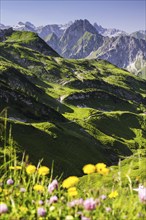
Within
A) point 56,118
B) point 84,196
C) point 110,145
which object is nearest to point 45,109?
point 56,118

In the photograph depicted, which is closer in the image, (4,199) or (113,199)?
(4,199)

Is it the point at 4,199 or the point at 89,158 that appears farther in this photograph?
the point at 89,158

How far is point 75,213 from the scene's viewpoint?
683 cm

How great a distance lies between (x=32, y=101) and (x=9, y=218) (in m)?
146

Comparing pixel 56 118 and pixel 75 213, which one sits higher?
pixel 56 118

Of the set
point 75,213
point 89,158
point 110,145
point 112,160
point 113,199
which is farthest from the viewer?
point 110,145

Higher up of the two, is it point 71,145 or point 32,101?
point 32,101

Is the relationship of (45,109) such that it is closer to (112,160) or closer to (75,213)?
(112,160)

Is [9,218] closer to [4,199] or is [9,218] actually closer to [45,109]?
[4,199]

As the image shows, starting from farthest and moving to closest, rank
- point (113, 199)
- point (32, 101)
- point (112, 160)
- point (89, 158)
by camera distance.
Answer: point (32, 101) → point (112, 160) → point (89, 158) → point (113, 199)

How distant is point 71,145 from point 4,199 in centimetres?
11992

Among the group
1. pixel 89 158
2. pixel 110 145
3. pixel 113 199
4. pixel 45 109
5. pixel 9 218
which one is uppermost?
pixel 45 109

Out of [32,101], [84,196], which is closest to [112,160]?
[32,101]

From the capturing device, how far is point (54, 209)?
7.11 m
